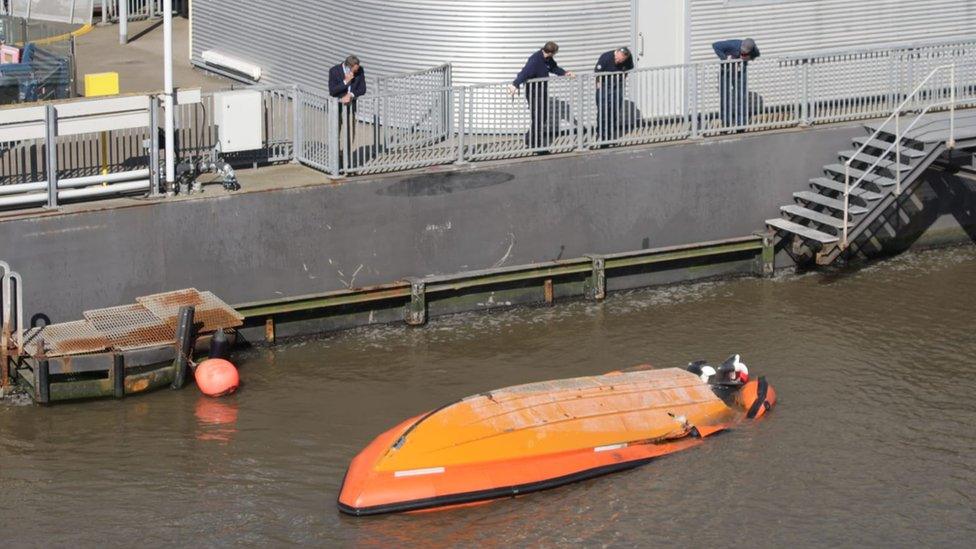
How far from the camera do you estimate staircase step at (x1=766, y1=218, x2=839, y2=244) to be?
78.0 ft

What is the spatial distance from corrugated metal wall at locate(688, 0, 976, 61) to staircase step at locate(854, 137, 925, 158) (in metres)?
2.02

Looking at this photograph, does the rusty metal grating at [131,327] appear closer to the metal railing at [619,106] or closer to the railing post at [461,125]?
the metal railing at [619,106]

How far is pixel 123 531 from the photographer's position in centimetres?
1648

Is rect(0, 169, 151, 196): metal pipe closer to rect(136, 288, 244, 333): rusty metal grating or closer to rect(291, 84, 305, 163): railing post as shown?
rect(136, 288, 244, 333): rusty metal grating

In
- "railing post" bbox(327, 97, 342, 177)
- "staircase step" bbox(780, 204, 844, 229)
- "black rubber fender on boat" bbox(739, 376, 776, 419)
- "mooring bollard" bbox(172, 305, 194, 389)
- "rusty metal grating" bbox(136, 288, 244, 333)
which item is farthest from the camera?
"staircase step" bbox(780, 204, 844, 229)

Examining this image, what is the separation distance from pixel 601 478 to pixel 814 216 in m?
7.88

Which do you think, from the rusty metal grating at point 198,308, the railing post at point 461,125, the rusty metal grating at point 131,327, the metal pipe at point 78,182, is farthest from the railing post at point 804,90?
the rusty metal grating at point 131,327

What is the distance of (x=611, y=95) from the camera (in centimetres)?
2428

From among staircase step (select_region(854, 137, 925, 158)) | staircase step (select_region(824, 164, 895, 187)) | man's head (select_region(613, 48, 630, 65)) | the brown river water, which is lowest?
the brown river water

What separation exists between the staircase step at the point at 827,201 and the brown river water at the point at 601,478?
108 centimetres

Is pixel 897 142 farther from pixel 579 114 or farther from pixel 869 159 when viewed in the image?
pixel 579 114

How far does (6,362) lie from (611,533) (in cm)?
784

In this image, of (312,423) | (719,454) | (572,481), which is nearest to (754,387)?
(719,454)

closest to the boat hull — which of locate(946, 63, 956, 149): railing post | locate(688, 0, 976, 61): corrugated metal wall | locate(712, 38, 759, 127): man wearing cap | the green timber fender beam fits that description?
the green timber fender beam
